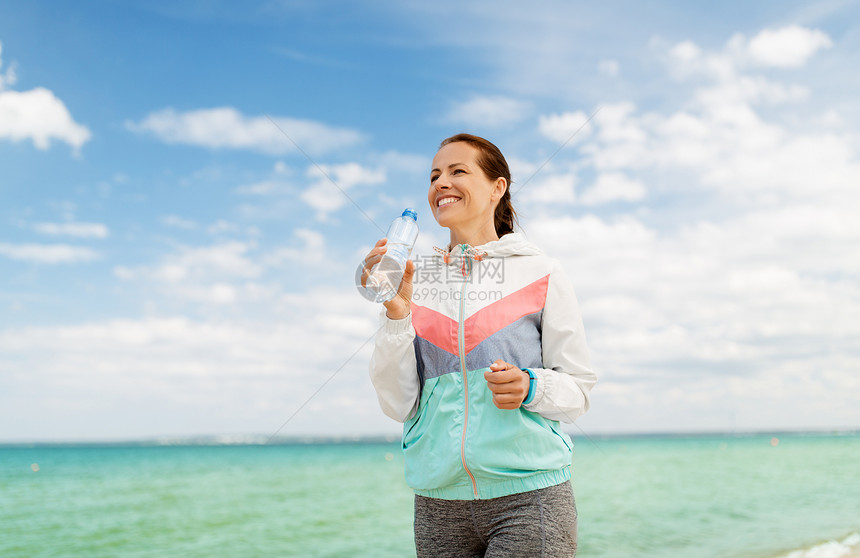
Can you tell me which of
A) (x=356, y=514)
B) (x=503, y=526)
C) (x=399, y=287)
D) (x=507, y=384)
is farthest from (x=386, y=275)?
(x=356, y=514)

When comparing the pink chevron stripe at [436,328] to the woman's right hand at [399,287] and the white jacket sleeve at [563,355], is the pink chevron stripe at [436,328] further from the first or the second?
the white jacket sleeve at [563,355]

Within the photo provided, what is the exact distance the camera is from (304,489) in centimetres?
2205

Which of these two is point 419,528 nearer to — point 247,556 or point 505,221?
point 505,221

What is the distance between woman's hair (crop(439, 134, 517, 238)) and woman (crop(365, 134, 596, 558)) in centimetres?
3

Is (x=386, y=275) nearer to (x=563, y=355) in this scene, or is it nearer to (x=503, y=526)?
(x=563, y=355)

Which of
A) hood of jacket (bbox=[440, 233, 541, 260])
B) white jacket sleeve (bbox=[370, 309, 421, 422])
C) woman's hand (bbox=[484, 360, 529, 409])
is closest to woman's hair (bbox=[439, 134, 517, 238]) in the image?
hood of jacket (bbox=[440, 233, 541, 260])

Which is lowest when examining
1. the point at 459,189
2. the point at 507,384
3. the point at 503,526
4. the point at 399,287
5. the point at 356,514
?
the point at 356,514

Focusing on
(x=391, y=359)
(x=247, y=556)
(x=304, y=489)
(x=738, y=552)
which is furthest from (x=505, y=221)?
(x=304, y=489)

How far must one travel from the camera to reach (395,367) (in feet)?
6.84

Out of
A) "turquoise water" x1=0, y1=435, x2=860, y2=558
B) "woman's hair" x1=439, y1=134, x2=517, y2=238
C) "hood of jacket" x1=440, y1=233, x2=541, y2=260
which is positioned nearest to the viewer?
"hood of jacket" x1=440, y1=233, x2=541, y2=260

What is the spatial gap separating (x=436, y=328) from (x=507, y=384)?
1.22ft

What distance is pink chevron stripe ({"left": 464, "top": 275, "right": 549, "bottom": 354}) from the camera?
2.06 meters

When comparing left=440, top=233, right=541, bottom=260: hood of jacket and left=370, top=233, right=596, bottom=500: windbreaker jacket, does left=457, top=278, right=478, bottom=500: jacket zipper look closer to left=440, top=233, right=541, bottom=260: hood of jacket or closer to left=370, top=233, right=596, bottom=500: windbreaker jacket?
left=370, top=233, right=596, bottom=500: windbreaker jacket

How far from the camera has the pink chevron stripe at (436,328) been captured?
2.08 m
